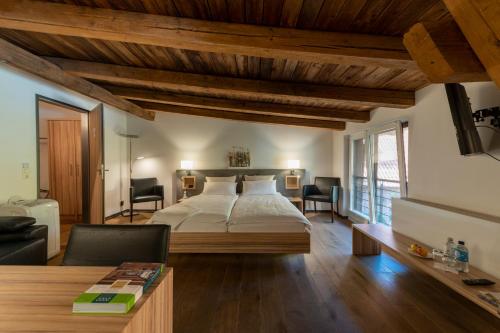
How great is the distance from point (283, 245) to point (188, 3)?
8.12 feet

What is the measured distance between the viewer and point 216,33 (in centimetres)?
189

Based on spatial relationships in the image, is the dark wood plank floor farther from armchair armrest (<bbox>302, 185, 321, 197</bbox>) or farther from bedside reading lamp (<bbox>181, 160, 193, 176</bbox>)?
bedside reading lamp (<bbox>181, 160, 193, 176</bbox>)

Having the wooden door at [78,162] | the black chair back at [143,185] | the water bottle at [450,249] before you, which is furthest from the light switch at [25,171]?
the water bottle at [450,249]

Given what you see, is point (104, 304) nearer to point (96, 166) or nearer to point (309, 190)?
point (96, 166)

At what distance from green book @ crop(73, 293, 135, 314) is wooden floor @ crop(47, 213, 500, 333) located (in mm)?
1304

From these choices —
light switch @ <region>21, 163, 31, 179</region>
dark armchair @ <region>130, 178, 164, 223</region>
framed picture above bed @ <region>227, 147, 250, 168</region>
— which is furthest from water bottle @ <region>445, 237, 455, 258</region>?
dark armchair @ <region>130, 178, 164, 223</region>

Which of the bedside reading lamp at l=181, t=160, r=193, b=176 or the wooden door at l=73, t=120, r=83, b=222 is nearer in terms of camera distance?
the wooden door at l=73, t=120, r=83, b=222

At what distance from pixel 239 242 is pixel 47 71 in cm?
300

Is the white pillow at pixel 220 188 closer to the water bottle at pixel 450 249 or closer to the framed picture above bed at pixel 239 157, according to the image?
the framed picture above bed at pixel 239 157

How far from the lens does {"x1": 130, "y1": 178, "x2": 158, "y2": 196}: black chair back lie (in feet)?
17.6

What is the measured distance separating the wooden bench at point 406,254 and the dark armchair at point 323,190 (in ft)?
5.70

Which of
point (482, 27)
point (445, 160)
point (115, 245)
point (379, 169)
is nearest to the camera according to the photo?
point (482, 27)

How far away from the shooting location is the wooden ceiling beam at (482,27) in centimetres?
84

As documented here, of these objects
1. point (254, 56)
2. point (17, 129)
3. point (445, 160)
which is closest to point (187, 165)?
point (17, 129)
